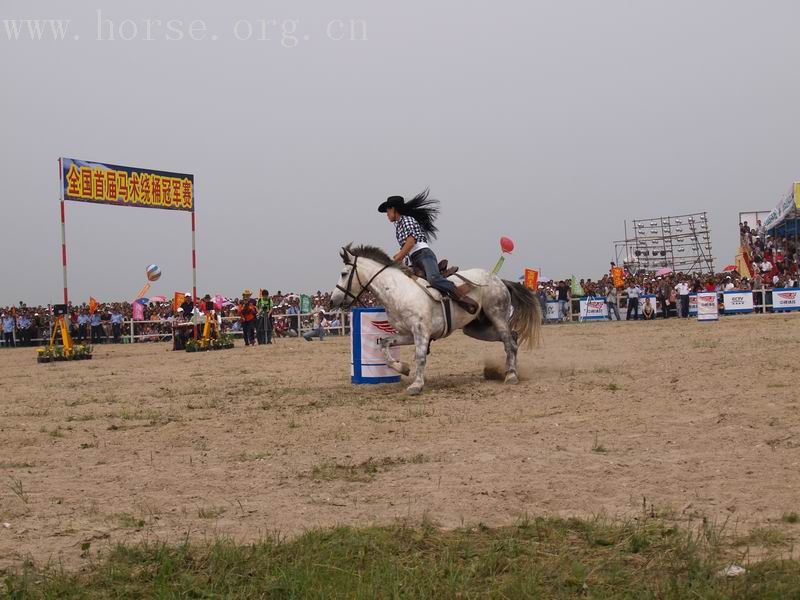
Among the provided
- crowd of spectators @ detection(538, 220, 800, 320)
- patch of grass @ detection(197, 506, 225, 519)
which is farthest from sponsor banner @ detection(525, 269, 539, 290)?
patch of grass @ detection(197, 506, 225, 519)

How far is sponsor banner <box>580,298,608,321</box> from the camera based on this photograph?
3678 cm

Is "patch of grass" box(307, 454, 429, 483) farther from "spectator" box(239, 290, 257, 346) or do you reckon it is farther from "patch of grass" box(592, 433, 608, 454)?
"spectator" box(239, 290, 257, 346)

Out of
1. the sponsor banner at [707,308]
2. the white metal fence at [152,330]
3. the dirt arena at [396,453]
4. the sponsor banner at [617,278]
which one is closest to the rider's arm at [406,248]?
the dirt arena at [396,453]

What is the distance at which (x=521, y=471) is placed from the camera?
5.86 meters

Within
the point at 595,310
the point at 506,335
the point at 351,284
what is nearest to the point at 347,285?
the point at 351,284

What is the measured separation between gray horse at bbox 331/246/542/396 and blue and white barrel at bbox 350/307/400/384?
37cm

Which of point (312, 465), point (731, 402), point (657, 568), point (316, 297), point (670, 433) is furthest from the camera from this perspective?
point (316, 297)

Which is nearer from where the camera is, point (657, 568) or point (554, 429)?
point (657, 568)

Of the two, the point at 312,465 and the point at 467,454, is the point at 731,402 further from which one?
the point at 312,465

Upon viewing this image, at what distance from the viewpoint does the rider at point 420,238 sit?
455 inches

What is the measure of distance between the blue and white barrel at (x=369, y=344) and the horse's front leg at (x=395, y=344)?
58 cm

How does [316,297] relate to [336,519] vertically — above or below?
above

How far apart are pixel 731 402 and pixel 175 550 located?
6.15 meters

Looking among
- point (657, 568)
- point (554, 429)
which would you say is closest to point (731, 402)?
point (554, 429)
